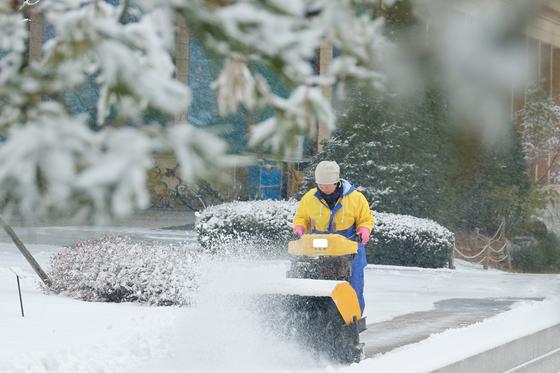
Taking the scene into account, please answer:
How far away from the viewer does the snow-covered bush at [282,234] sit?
16.6m

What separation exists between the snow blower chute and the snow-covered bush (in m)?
8.98

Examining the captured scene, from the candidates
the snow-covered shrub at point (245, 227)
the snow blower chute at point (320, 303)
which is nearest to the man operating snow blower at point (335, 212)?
the snow blower chute at point (320, 303)

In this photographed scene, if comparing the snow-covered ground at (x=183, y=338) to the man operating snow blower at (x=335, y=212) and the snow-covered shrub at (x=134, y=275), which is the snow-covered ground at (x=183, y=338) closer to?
the snow-covered shrub at (x=134, y=275)

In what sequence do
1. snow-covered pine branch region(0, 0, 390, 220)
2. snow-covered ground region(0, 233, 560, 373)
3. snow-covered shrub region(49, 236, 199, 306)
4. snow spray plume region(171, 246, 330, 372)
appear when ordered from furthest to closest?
snow-covered shrub region(49, 236, 199, 306) < snow spray plume region(171, 246, 330, 372) < snow-covered ground region(0, 233, 560, 373) < snow-covered pine branch region(0, 0, 390, 220)

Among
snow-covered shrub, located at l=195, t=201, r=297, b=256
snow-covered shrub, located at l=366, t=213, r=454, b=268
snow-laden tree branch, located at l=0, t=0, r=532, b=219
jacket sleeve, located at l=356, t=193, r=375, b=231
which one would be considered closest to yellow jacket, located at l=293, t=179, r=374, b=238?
jacket sleeve, located at l=356, t=193, r=375, b=231

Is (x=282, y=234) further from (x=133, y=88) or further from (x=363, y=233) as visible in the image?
(x=133, y=88)

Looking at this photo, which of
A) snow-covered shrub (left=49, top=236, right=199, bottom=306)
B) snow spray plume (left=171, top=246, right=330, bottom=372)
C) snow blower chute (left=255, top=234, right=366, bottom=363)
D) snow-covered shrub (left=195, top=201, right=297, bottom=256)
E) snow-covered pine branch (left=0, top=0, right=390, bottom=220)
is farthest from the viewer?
snow-covered shrub (left=195, top=201, right=297, bottom=256)

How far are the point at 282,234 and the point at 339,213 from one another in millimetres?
9518

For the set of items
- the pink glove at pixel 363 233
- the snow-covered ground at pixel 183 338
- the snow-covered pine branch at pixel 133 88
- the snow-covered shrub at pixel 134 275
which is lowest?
the snow-covered ground at pixel 183 338

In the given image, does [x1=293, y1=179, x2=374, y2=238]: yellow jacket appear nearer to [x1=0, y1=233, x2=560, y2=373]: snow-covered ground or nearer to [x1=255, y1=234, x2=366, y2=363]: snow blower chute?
[x1=255, y1=234, x2=366, y2=363]: snow blower chute

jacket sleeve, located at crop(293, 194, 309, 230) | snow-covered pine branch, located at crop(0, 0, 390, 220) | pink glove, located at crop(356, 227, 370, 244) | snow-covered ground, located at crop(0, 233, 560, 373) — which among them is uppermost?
snow-covered pine branch, located at crop(0, 0, 390, 220)

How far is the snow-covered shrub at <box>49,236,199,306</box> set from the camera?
1027 cm

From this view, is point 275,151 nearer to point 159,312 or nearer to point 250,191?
point 159,312

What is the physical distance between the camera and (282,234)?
16.6 meters
